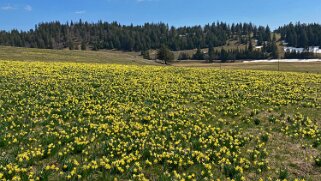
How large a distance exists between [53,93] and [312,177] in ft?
53.7

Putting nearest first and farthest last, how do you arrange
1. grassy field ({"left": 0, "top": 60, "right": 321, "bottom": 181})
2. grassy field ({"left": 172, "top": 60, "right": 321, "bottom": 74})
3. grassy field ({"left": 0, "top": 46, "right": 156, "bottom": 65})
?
grassy field ({"left": 0, "top": 60, "right": 321, "bottom": 181})
grassy field ({"left": 0, "top": 46, "right": 156, "bottom": 65})
grassy field ({"left": 172, "top": 60, "right": 321, "bottom": 74})

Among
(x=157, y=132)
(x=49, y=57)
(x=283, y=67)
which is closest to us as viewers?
(x=157, y=132)

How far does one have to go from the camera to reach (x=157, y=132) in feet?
50.6

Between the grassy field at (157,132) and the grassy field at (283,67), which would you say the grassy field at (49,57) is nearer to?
the grassy field at (283,67)

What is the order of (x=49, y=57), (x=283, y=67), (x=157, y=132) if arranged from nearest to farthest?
(x=157, y=132) → (x=49, y=57) → (x=283, y=67)

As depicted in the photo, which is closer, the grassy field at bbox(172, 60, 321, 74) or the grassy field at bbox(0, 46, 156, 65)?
the grassy field at bbox(0, 46, 156, 65)

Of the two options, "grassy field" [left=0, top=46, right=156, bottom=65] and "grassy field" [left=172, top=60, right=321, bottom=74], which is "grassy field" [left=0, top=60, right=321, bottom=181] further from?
"grassy field" [left=172, top=60, right=321, bottom=74]

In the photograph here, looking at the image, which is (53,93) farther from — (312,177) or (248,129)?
(312,177)

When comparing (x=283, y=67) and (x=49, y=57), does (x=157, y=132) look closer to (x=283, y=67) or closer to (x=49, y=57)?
(x=49, y=57)

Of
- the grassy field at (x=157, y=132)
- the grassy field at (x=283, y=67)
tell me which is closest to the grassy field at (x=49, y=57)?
the grassy field at (x=283, y=67)

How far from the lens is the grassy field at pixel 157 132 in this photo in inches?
462

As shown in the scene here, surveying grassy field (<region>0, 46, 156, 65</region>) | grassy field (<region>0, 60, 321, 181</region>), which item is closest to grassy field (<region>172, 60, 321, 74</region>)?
grassy field (<region>0, 46, 156, 65</region>)

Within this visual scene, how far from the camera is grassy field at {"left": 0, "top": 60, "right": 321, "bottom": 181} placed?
11.7 metres

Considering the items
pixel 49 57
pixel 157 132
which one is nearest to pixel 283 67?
pixel 49 57
